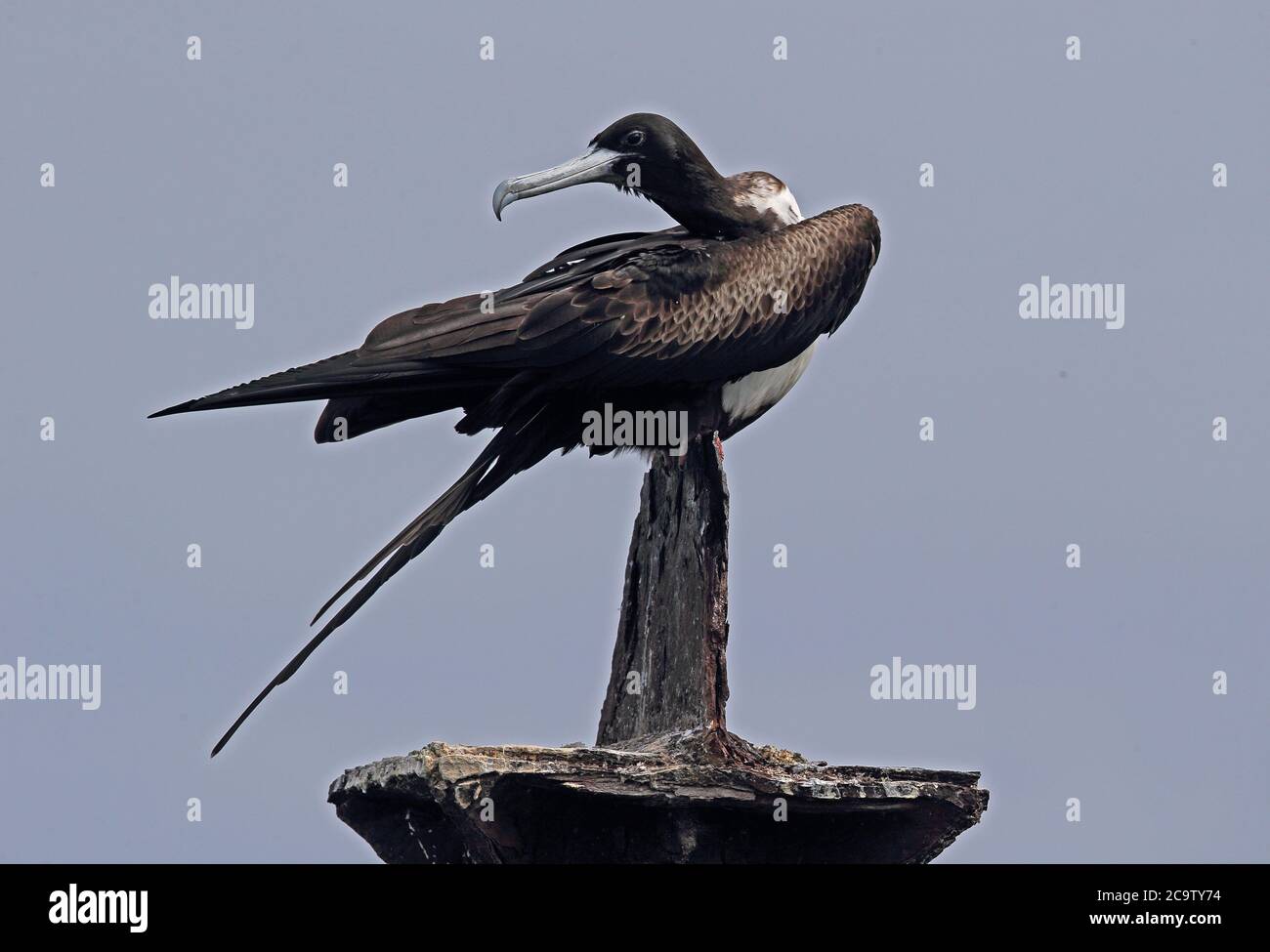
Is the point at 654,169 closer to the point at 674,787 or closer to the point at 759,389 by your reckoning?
the point at 759,389

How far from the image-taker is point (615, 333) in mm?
12492

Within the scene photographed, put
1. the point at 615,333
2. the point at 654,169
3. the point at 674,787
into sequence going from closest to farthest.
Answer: the point at 674,787 → the point at 615,333 → the point at 654,169

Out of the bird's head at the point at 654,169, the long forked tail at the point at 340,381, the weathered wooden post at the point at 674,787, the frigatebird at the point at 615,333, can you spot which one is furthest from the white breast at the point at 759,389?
the long forked tail at the point at 340,381

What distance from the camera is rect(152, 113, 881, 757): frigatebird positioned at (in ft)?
39.8

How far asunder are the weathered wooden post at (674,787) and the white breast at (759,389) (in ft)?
1.46

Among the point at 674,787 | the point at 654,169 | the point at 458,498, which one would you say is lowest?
the point at 674,787

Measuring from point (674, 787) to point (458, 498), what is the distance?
233 centimetres

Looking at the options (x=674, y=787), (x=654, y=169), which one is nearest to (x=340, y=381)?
(x=654, y=169)

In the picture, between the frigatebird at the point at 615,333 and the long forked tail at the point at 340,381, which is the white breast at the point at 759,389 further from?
the long forked tail at the point at 340,381

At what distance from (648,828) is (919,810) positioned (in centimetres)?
166

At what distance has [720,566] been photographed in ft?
42.0

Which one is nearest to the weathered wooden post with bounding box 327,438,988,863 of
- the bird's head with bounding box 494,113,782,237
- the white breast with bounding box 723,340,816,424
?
the white breast with bounding box 723,340,816,424

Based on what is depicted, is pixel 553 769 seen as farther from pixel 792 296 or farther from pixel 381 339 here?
pixel 792 296
